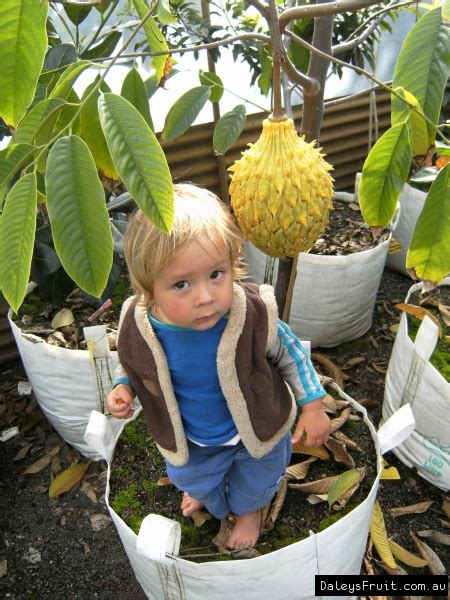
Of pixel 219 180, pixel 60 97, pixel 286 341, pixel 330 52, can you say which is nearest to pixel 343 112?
pixel 219 180

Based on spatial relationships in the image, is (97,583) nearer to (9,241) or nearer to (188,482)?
(188,482)

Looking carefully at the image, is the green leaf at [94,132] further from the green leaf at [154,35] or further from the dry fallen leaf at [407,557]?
the dry fallen leaf at [407,557]

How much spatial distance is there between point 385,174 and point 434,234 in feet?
0.32

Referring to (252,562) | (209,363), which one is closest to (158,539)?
(252,562)

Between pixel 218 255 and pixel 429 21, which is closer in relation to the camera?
pixel 429 21

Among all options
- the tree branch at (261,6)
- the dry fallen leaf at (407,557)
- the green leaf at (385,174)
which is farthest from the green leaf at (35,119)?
the dry fallen leaf at (407,557)

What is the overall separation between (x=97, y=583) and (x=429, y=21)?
128 centimetres

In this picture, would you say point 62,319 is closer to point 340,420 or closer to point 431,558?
point 340,420

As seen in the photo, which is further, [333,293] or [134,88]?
[333,293]

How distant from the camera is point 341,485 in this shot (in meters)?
1.04

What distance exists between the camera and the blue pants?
3.21 feet

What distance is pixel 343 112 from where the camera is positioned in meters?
2.49

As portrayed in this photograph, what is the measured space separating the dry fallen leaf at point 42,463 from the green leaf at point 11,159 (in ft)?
3.74

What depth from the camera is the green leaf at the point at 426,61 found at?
2.06ft
